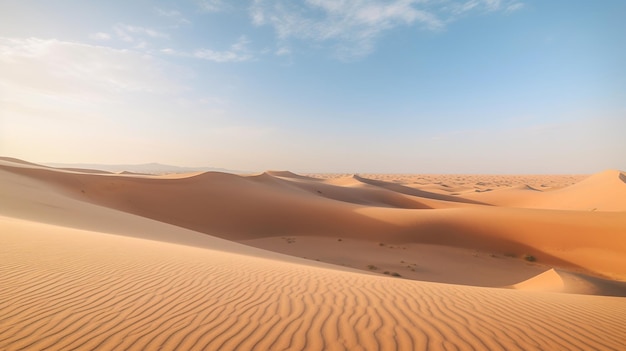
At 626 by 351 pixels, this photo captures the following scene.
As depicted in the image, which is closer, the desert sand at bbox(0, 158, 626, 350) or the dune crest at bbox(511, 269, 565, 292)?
the desert sand at bbox(0, 158, 626, 350)

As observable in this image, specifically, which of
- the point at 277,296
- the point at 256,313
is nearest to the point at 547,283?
the point at 277,296

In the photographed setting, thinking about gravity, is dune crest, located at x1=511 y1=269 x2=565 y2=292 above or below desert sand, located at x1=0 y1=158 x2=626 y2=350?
below

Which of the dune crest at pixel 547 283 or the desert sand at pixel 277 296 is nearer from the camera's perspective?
the desert sand at pixel 277 296

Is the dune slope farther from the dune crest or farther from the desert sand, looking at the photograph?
the dune crest

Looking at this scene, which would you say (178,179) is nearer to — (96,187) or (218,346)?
(96,187)

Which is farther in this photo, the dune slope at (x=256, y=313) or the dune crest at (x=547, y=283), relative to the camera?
the dune crest at (x=547, y=283)

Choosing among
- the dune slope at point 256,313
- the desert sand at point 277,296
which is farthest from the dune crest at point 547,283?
the dune slope at point 256,313

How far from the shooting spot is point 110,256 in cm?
621

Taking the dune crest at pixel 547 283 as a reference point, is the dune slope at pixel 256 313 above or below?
above

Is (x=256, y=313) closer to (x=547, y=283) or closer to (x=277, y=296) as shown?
(x=277, y=296)

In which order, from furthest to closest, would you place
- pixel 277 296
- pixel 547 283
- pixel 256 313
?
pixel 547 283
pixel 277 296
pixel 256 313

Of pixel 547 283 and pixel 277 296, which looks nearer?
pixel 277 296

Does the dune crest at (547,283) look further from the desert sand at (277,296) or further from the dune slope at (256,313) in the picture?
the dune slope at (256,313)

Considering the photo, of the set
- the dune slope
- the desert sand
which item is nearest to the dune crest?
the desert sand
